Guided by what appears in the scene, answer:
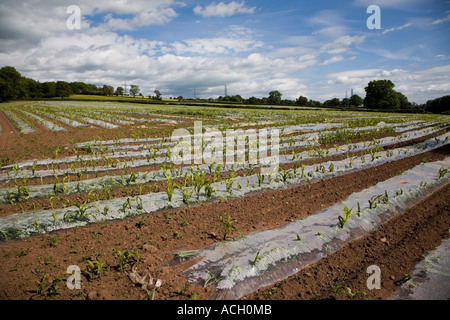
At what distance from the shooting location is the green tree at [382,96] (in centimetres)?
6175

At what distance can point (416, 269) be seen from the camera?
2787 mm

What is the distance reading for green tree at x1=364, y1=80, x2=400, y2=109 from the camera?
6175cm

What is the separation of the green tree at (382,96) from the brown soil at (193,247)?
233ft

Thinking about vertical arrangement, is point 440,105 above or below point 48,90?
below

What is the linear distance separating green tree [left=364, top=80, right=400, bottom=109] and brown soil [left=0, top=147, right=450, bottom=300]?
71.1 m

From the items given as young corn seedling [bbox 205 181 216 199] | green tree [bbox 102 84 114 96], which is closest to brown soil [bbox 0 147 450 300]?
young corn seedling [bbox 205 181 216 199]

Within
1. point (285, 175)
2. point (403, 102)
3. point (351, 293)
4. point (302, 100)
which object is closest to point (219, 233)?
point (351, 293)

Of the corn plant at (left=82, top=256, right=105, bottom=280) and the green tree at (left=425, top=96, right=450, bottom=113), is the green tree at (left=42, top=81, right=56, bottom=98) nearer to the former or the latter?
the corn plant at (left=82, top=256, right=105, bottom=280)

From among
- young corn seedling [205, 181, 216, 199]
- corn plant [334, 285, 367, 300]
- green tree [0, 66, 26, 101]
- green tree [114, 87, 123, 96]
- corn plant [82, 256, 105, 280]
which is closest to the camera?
corn plant [334, 285, 367, 300]

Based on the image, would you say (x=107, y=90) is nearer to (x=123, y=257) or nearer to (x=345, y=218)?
(x=123, y=257)

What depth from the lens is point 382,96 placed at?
63.2 metres

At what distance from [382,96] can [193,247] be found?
76885mm

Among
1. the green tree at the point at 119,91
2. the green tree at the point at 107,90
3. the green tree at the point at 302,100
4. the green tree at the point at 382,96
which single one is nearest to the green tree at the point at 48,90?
the green tree at the point at 107,90
